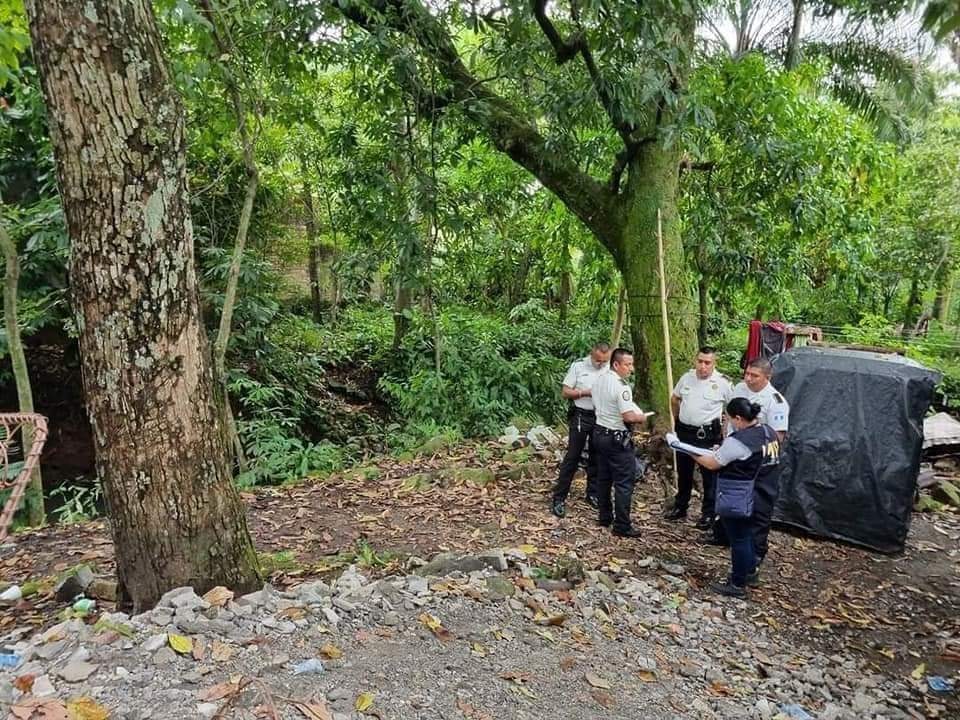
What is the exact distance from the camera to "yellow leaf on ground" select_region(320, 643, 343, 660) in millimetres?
2928

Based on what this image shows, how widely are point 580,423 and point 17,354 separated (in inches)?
206

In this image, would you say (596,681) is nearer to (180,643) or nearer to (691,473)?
(180,643)

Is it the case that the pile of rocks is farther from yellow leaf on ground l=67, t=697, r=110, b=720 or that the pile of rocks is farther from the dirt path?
the dirt path

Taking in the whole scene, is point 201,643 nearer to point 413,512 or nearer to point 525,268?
point 413,512

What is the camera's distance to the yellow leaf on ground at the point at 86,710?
2273mm

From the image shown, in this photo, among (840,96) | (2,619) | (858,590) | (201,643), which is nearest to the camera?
(201,643)

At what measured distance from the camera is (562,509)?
19.5 feet

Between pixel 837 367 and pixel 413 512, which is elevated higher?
pixel 837 367

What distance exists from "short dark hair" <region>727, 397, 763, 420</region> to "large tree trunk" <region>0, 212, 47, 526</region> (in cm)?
555

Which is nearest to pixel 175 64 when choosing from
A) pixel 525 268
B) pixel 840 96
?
pixel 525 268

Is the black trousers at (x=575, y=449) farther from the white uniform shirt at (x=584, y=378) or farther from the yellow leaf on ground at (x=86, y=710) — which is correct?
the yellow leaf on ground at (x=86, y=710)

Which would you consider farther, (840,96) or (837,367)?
(840,96)

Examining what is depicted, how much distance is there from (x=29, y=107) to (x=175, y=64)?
2.23 meters

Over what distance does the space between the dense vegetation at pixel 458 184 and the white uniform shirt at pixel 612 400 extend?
1383 mm
